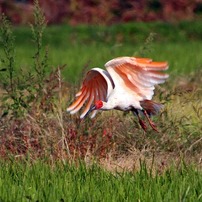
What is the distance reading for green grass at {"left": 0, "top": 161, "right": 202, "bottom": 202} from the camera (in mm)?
5914

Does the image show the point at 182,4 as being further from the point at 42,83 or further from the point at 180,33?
the point at 42,83

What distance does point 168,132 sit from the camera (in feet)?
27.0

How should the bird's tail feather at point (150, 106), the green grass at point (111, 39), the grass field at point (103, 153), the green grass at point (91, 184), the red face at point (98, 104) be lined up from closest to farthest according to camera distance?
1. the green grass at point (91, 184)
2. the grass field at point (103, 153)
3. the red face at point (98, 104)
4. the bird's tail feather at point (150, 106)
5. the green grass at point (111, 39)

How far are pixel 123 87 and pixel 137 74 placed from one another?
5.6 inches

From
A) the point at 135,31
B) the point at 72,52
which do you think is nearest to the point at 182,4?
the point at 135,31

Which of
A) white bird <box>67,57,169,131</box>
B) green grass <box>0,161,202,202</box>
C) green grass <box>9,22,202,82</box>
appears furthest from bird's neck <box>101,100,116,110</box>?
green grass <box>9,22,202,82</box>

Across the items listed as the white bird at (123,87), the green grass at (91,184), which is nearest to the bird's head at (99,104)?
the white bird at (123,87)

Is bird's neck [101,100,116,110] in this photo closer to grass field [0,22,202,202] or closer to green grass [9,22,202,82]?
grass field [0,22,202,202]

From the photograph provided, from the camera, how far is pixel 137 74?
24.7 ft

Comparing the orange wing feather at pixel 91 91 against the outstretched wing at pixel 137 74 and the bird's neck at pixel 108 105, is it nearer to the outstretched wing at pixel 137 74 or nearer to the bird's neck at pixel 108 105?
the outstretched wing at pixel 137 74

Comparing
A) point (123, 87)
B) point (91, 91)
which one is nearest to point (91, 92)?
point (91, 91)

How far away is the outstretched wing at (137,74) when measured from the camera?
24.3 feet

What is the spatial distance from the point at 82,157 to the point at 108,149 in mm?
313

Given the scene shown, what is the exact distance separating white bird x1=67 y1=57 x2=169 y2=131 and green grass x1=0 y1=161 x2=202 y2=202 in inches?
26.9
